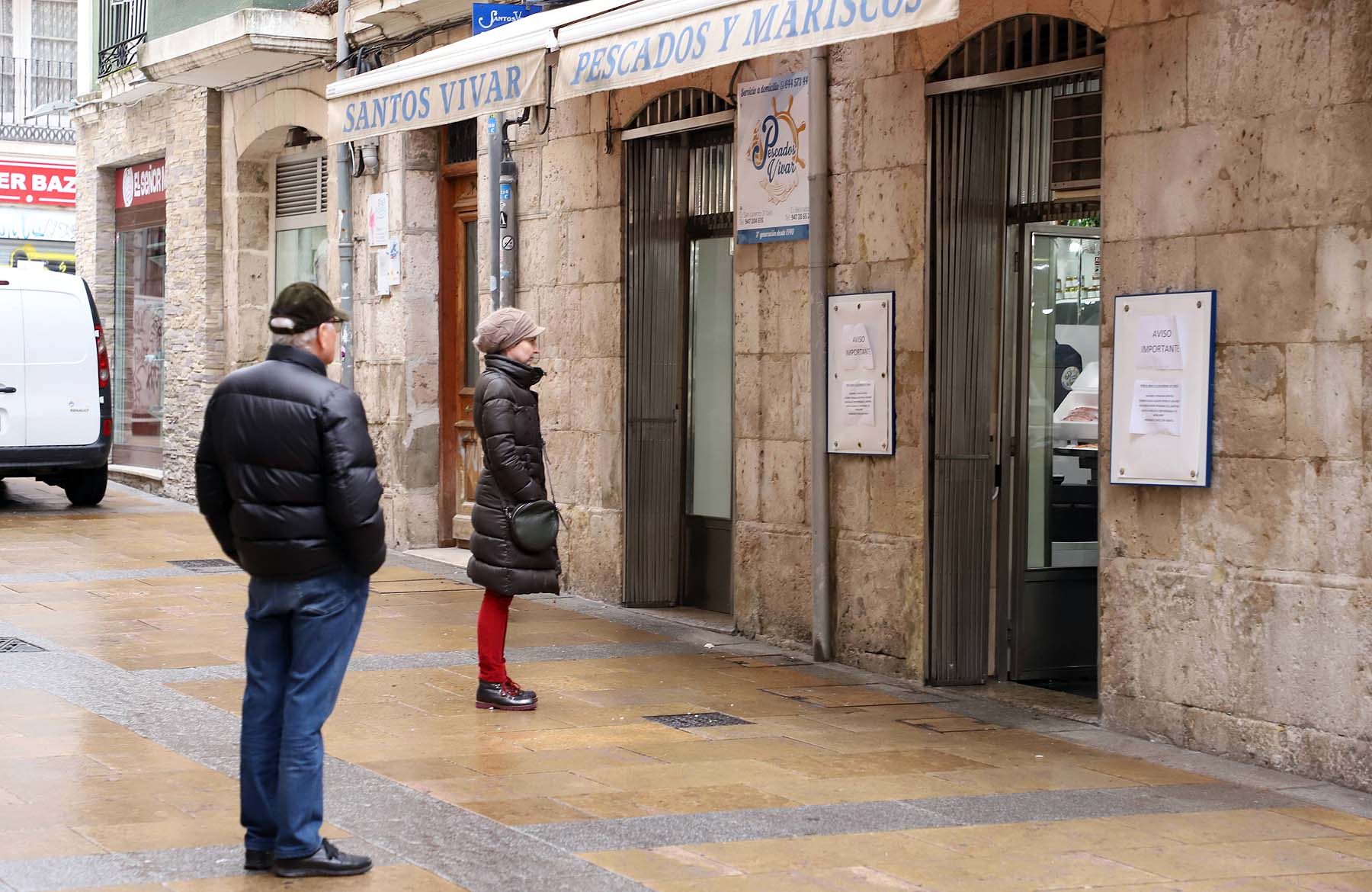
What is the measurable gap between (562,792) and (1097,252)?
14.5 feet

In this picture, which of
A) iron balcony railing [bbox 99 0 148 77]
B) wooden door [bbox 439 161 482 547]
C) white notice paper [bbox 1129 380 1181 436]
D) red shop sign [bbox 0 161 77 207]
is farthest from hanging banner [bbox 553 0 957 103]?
red shop sign [bbox 0 161 77 207]

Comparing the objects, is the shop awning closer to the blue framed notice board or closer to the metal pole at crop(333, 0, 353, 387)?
the metal pole at crop(333, 0, 353, 387)

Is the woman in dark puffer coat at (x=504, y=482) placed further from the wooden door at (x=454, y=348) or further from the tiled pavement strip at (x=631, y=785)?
the wooden door at (x=454, y=348)

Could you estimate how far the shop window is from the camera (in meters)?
17.2

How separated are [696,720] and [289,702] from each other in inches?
114

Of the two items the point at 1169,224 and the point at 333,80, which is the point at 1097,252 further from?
the point at 333,80

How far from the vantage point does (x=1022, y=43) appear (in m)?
8.86

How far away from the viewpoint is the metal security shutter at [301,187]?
17.2 m

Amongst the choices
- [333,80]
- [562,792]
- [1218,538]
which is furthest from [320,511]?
[333,80]

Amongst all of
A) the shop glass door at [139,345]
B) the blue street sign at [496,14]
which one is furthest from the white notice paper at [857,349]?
the shop glass door at [139,345]

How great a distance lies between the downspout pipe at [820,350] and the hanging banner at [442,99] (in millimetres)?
1477

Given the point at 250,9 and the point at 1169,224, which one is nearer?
the point at 1169,224

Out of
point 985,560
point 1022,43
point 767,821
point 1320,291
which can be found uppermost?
point 1022,43

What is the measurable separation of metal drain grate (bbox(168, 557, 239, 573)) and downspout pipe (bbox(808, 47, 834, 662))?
4.98 meters
